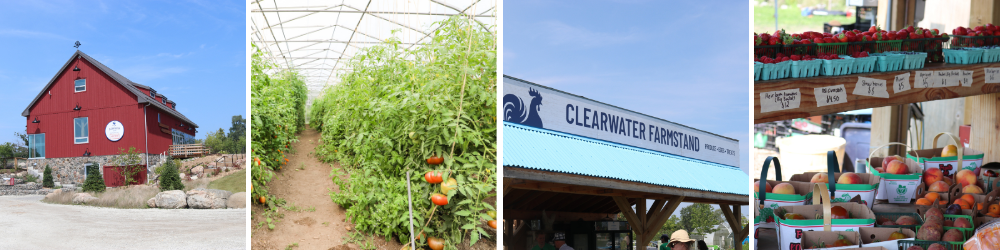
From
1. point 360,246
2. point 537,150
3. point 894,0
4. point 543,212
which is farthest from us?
point 894,0

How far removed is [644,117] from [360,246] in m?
1.35

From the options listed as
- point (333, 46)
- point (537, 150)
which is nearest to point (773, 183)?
point (537, 150)

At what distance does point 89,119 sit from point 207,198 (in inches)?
92.1

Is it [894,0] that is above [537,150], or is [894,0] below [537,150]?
above

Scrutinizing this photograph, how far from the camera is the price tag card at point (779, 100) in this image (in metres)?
Answer: 1.36

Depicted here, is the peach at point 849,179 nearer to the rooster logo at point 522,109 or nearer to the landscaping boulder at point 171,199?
the rooster logo at point 522,109

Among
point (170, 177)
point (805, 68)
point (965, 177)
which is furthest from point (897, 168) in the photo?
point (170, 177)

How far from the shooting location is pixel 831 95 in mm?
1567

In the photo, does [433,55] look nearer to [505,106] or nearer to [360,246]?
[360,246]

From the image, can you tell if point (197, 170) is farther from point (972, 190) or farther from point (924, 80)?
point (972, 190)

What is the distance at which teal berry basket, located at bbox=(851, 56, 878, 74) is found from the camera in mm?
1767

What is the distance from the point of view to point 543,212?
1.28m

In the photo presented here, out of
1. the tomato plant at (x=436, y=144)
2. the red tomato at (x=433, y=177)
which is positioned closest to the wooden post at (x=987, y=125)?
the tomato plant at (x=436, y=144)

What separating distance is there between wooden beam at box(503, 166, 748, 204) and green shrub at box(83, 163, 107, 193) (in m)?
5.34
